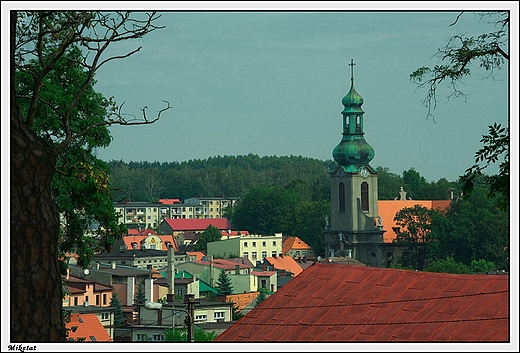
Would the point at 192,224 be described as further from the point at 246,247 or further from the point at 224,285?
the point at 224,285

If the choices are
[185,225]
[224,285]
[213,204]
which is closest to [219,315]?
[224,285]

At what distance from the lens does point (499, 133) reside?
22.1 feet

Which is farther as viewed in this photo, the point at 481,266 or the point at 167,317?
the point at 481,266

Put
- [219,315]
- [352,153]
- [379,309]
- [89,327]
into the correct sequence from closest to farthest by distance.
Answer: [379,309] < [89,327] < [219,315] < [352,153]

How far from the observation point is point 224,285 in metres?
48.1

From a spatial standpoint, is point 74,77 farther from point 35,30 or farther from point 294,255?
point 294,255

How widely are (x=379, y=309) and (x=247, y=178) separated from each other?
374 ft

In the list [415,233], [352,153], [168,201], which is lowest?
[415,233]

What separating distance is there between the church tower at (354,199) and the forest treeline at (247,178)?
18554 mm

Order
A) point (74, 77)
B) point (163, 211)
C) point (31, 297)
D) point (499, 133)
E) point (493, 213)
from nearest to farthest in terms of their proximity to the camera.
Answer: point (31, 297)
point (499, 133)
point (74, 77)
point (493, 213)
point (163, 211)

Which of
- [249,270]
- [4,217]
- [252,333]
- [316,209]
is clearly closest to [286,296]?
[252,333]

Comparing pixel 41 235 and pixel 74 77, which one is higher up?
pixel 74 77

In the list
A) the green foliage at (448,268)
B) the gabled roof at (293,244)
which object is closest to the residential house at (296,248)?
the gabled roof at (293,244)

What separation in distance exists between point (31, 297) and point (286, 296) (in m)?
5.90
